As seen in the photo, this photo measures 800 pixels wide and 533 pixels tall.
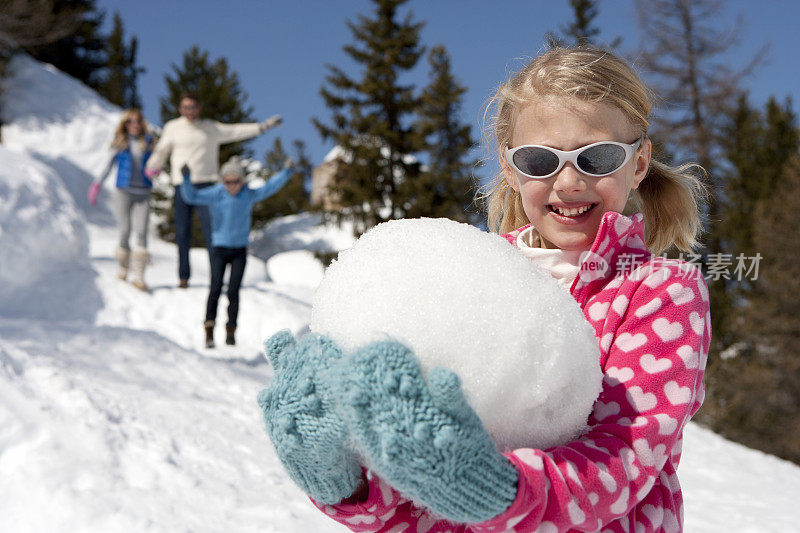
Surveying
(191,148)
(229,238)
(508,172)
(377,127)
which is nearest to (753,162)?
(377,127)

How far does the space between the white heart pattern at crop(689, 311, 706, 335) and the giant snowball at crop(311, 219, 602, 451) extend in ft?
0.67

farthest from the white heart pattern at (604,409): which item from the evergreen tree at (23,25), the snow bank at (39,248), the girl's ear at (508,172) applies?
the evergreen tree at (23,25)

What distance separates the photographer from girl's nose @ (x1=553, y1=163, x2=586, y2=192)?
118 cm

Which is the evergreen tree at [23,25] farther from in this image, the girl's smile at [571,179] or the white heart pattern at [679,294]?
the white heart pattern at [679,294]

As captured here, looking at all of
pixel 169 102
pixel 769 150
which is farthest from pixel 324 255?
pixel 769 150

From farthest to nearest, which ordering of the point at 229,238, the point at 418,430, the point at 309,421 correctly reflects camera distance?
the point at 229,238 < the point at 309,421 < the point at 418,430

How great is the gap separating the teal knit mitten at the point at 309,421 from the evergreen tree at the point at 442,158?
1236cm

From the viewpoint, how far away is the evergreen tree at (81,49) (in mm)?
24688

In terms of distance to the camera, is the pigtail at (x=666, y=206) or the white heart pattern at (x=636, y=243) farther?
the pigtail at (x=666, y=206)

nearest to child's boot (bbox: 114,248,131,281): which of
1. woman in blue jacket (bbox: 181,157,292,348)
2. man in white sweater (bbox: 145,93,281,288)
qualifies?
man in white sweater (bbox: 145,93,281,288)

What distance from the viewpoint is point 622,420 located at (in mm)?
963

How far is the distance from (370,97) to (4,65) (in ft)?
38.5

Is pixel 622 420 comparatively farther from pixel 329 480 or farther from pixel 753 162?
pixel 753 162

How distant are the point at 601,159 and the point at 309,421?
69cm
